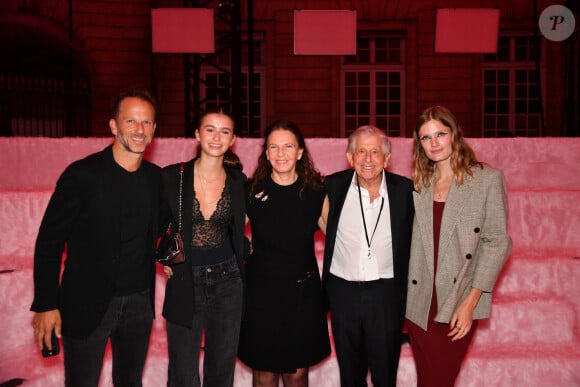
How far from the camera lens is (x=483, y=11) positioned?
180 inches

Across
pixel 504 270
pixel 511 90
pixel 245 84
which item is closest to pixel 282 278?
pixel 504 270

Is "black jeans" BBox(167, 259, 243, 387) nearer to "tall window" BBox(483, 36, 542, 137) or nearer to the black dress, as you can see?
the black dress

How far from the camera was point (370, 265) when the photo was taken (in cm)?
200

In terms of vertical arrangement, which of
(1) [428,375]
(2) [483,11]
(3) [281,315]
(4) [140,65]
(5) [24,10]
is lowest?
(1) [428,375]

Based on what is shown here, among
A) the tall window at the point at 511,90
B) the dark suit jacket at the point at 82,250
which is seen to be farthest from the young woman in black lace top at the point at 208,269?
the tall window at the point at 511,90

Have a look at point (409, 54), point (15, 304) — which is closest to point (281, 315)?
point (15, 304)

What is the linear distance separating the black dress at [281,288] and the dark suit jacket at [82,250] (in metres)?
0.62

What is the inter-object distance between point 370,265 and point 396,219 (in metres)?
0.24

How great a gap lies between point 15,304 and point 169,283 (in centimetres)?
144

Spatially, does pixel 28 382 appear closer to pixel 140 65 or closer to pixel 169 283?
pixel 169 283

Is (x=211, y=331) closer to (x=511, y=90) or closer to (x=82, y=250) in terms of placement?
(x=82, y=250)

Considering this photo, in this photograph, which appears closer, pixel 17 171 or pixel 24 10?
pixel 17 171

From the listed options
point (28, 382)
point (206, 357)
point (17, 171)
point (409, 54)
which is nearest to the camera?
point (206, 357)

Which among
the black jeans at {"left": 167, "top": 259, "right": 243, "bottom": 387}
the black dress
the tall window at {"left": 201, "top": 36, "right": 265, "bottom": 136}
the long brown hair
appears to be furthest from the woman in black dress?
the tall window at {"left": 201, "top": 36, "right": 265, "bottom": 136}
